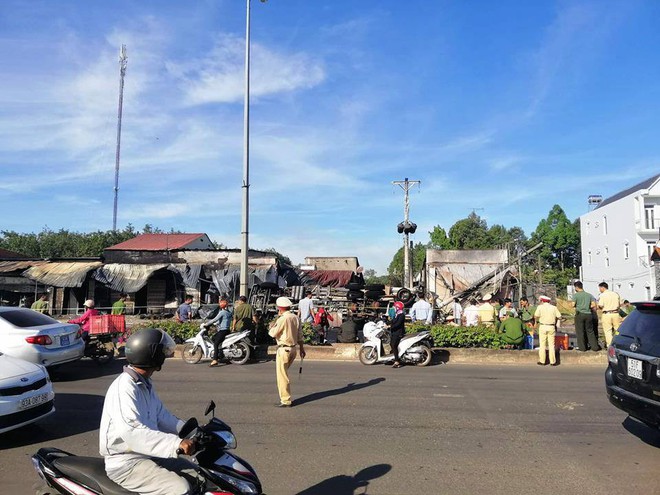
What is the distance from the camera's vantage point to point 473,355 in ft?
40.5

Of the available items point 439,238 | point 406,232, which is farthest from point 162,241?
point 439,238

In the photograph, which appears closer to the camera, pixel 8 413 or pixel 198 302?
pixel 8 413

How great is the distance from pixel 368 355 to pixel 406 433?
18.9ft

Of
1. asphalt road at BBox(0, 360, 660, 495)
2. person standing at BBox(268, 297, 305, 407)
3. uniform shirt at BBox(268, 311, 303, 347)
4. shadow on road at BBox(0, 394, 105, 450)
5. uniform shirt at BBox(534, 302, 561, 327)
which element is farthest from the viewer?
uniform shirt at BBox(534, 302, 561, 327)

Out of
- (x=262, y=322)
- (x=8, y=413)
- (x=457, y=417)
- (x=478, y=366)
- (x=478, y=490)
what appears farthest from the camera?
(x=262, y=322)

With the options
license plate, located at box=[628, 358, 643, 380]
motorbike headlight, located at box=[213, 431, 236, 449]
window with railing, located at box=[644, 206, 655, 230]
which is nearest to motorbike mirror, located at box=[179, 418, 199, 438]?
motorbike headlight, located at box=[213, 431, 236, 449]

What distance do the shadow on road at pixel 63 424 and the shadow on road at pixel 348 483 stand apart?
350 centimetres

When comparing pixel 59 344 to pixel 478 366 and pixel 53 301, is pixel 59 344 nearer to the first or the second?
pixel 478 366

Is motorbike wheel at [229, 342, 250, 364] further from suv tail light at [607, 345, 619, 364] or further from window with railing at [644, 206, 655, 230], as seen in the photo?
window with railing at [644, 206, 655, 230]

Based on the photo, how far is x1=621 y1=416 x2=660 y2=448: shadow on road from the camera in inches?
226

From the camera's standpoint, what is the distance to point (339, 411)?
7.30 metres

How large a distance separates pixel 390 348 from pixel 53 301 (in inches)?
816

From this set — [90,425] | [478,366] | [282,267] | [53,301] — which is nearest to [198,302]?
[282,267]

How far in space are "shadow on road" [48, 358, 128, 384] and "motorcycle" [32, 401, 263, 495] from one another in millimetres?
7735
